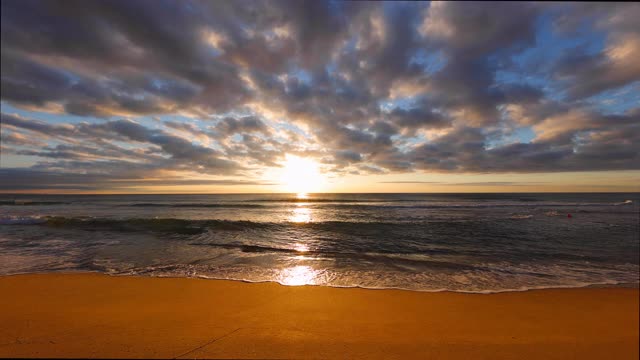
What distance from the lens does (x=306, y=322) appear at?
14.8 ft

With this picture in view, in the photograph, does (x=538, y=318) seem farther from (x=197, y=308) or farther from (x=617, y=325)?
(x=197, y=308)

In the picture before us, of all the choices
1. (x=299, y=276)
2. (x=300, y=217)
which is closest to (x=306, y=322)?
(x=299, y=276)

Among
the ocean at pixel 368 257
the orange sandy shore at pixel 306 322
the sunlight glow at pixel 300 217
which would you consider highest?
the orange sandy shore at pixel 306 322

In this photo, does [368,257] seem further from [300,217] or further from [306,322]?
[300,217]

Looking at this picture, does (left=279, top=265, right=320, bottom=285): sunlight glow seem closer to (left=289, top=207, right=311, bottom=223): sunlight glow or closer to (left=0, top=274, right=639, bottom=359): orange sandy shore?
(left=0, top=274, right=639, bottom=359): orange sandy shore

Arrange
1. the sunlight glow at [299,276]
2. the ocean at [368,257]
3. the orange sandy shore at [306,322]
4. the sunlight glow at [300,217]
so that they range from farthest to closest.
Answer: the sunlight glow at [300,217] < the ocean at [368,257] < the sunlight glow at [299,276] < the orange sandy shore at [306,322]

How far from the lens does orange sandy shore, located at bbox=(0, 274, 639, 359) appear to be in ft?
11.9

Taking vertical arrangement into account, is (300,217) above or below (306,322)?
below

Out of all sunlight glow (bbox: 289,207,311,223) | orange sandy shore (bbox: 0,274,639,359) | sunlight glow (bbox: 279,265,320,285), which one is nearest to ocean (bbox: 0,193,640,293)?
sunlight glow (bbox: 279,265,320,285)

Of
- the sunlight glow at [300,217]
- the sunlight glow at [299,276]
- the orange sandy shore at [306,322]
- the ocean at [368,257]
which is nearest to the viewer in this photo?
the orange sandy shore at [306,322]

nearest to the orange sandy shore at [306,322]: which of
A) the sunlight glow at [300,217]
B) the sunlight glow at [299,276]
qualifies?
the sunlight glow at [299,276]

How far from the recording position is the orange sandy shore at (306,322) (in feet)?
11.9

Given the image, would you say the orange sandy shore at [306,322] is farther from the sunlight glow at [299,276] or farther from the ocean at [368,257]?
the ocean at [368,257]

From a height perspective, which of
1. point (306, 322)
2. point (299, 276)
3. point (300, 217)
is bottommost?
point (300, 217)
